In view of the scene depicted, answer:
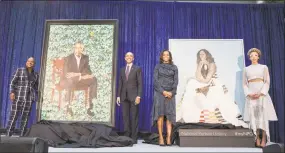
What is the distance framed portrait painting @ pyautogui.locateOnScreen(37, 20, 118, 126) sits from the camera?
4730 mm

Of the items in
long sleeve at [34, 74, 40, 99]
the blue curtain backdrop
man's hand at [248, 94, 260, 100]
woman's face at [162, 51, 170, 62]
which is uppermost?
the blue curtain backdrop

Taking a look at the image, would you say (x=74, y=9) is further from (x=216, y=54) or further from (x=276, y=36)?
(x=276, y=36)

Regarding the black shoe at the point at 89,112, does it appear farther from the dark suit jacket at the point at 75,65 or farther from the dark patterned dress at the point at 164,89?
the dark patterned dress at the point at 164,89

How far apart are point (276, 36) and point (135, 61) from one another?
3278 millimetres

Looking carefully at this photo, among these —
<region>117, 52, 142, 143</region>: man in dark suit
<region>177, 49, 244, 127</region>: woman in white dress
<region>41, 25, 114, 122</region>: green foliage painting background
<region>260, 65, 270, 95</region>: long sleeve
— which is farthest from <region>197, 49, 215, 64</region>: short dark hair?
<region>41, 25, 114, 122</region>: green foliage painting background

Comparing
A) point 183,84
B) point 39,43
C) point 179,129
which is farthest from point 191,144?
point 39,43

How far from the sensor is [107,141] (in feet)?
12.1

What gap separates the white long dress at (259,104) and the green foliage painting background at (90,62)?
2.52m

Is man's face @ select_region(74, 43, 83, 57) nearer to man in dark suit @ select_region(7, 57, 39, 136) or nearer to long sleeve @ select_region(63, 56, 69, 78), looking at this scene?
long sleeve @ select_region(63, 56, 69, 78)

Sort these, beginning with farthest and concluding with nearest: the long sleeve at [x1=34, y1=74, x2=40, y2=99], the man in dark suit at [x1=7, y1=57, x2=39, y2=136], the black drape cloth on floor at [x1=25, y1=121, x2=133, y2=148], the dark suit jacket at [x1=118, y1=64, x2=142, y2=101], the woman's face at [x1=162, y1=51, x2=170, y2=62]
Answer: the long sleeve at [x1=34, y1=74, x2=40, y2=99], the man in dark suit at [x1=7, y1=57, x2=39, y2=136], the dark suit jacket at [x1=118, y1=64, x2=142, y2=101], the woman's face at [x1=162, y1=51, x2=170, y2=62], the black drape cloth on floor at [x1=25, y1=121, x2=133, y2=148]

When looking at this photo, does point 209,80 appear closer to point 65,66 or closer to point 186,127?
point 186,127

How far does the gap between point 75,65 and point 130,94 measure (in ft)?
4.69

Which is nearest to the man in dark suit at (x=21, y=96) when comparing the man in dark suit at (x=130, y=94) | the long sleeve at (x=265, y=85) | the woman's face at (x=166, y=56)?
the man in dark suit at (x=130, y=94)

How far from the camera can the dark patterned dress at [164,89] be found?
149 inches
